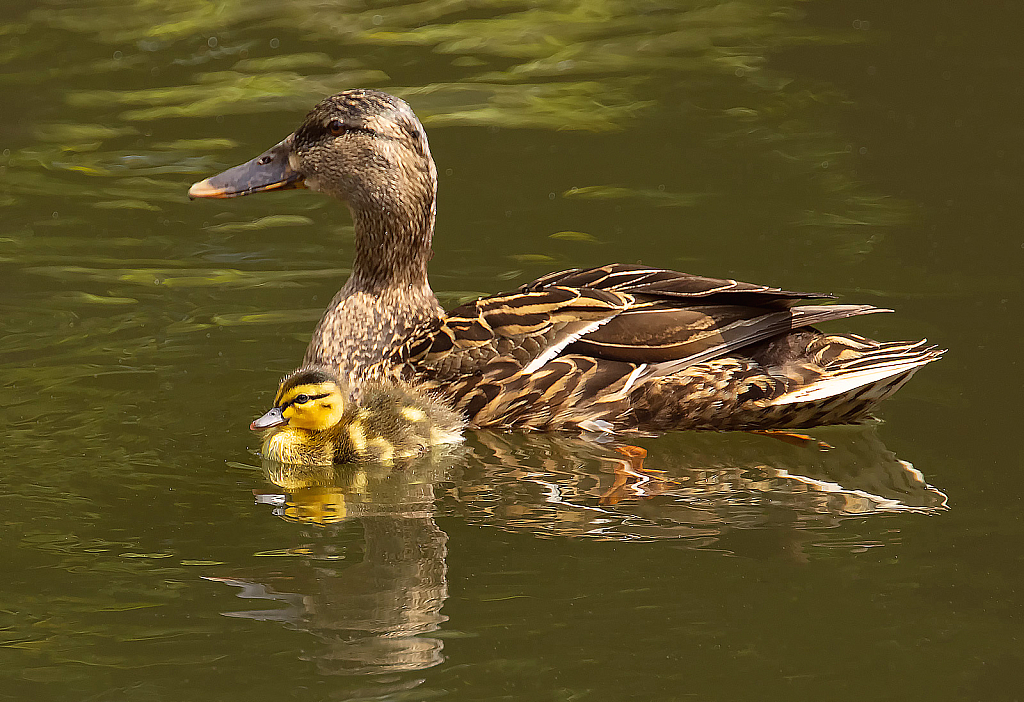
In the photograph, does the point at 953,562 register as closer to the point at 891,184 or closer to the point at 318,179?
the point at 318,179

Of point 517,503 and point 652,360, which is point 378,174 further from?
point 517,503

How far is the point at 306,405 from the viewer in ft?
20.6

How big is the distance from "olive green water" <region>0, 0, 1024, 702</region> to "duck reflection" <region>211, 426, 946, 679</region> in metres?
0.02

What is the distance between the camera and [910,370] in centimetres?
633

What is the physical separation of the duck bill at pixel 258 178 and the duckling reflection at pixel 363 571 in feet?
5.39

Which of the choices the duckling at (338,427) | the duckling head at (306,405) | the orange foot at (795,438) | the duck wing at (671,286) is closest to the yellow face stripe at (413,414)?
the duckling at (338,427)

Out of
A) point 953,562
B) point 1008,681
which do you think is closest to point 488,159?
point 953,562

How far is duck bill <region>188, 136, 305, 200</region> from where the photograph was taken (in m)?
7.26

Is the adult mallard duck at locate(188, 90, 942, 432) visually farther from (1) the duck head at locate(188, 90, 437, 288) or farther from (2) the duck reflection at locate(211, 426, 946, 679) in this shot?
(1) the duck head at locate(188, 90, 437, 288)

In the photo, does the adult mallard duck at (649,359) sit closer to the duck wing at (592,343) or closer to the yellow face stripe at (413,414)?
the duck wing at (592,343)

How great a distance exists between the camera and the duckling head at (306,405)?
624 cm

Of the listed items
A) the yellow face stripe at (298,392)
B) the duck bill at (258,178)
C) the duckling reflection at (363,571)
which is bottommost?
the duckling reflection at (363,571)

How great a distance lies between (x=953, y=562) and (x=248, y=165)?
390cm

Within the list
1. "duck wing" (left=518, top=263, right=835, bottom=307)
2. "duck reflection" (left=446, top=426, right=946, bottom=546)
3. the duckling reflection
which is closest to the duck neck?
"duck wing" (left=518, top=263, right=835, bottom=307)
